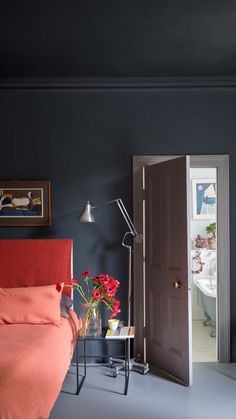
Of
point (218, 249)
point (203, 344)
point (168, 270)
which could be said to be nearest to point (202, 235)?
point (203, 344)

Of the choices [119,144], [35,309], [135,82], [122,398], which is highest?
[135,82]

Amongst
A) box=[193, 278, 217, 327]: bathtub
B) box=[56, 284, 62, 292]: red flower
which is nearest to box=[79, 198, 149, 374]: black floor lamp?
box=[56, 284, 62, 292]: red flower

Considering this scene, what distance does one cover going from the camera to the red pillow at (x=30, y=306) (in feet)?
10.7

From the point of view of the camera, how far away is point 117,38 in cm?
311

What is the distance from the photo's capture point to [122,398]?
320 cm

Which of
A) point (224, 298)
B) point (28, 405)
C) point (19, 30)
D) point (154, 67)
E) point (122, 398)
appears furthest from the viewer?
point (224, 298)

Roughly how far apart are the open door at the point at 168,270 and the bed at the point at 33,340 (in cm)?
88

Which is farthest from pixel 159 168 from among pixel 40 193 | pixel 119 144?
pixel 40 193

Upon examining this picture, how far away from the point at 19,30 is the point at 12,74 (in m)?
0.95

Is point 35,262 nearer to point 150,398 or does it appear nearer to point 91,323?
point 91,323

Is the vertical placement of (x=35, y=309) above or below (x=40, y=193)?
below

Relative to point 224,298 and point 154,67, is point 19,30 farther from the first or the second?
point 224,298

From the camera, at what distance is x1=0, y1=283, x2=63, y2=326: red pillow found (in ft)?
10.7

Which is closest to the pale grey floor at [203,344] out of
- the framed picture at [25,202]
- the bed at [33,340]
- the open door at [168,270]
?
the open door at [168,270]
